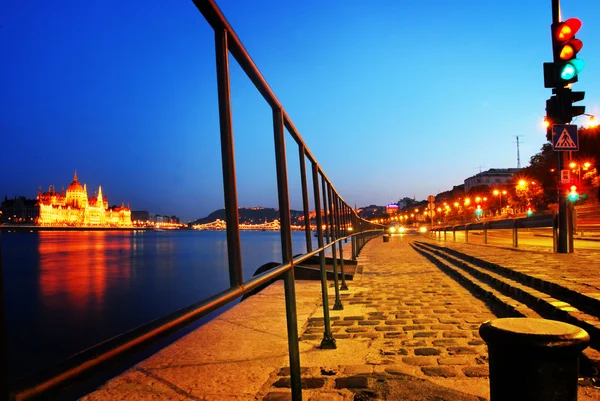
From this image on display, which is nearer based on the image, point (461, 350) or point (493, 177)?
point (461, 350)

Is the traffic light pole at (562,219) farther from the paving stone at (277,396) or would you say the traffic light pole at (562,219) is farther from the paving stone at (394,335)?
the paving stone at (277,396)

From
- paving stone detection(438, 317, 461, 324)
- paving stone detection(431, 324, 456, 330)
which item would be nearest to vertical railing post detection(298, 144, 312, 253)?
paving stone detection(431, 324, 456, 330)

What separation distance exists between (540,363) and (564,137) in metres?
9.73

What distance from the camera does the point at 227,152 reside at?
2.10m

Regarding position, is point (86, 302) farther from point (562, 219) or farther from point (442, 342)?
point (442, 342)

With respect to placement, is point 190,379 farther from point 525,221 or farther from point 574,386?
point 525,221

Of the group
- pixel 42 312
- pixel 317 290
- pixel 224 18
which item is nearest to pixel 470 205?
pixel 42 312

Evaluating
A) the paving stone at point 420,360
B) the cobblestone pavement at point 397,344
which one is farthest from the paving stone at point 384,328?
the paving stone at point 420,360

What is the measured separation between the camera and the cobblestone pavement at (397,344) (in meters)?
3.73

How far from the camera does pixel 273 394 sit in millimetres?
3535

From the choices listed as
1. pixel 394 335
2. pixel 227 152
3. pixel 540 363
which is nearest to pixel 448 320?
pixel 394 335

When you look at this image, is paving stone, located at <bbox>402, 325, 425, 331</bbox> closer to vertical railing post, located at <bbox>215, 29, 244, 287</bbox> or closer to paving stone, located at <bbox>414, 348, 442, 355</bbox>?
→ paving stone, located at <bbox>414, 348, 442, 355</bbox>

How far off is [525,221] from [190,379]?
11.9 m

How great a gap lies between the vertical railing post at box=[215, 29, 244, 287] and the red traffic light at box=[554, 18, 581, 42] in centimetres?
1039
